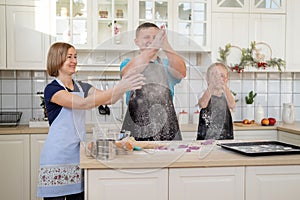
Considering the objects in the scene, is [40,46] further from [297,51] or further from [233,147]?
[297,51]

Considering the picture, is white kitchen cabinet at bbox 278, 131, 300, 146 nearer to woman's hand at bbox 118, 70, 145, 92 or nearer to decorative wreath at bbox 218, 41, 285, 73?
decorative wreath at bbox 218, 41, 285, 73

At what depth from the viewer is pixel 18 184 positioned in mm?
3211

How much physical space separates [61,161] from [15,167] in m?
1.32

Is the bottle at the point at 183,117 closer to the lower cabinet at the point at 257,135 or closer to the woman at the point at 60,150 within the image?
the woman at the point at 60,150

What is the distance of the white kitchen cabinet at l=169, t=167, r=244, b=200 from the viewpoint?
5.61 feet

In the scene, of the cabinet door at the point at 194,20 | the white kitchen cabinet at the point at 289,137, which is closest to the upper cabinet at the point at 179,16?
the cabinet door at the point at 194,20

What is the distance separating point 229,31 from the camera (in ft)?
11.8

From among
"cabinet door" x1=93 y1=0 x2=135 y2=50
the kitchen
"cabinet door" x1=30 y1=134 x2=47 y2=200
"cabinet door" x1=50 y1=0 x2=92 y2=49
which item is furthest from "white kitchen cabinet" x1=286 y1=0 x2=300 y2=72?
"cabinet door" x1=30 y1=134 x2=47 y2=200

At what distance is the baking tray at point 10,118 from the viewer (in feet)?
11.0

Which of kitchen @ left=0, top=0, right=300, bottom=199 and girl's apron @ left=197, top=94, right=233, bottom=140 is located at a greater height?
kitchen @ left=0, top=0, right=300, bottom=199

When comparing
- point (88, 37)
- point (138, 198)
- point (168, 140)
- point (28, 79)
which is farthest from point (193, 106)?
point (28, 79)

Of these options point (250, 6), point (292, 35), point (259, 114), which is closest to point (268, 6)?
point (250, 6)

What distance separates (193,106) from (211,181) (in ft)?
1.05

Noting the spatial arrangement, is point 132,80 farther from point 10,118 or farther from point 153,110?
point 10,118
